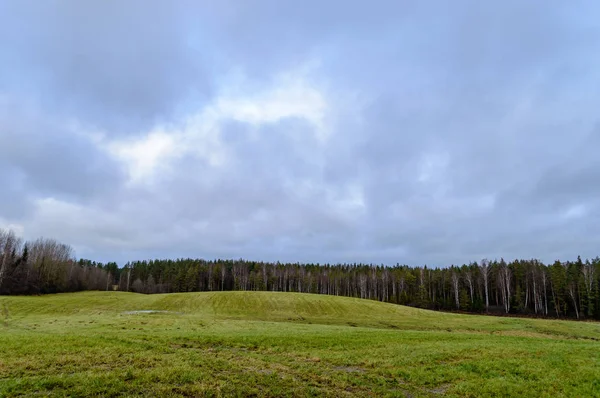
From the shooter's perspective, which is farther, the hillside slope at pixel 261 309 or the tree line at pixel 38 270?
the tree line at pixel 38 270

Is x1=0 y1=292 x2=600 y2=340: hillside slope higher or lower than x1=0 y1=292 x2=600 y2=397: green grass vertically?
lower

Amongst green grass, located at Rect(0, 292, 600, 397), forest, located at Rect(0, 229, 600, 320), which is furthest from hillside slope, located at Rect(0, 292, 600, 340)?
forest, located at Rect(0, 229, 600, 320)

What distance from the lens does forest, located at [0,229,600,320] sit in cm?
10462

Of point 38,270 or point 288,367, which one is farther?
point 38,270

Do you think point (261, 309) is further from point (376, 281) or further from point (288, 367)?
point (376, 281)

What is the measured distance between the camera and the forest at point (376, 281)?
105 meters

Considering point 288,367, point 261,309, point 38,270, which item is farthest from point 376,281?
point 288,367

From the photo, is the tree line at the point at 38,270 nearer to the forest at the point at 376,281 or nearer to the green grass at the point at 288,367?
the forest at the point at 376,281

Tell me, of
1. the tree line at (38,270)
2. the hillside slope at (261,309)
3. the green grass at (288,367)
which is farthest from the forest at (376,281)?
the green grass at (288,367)

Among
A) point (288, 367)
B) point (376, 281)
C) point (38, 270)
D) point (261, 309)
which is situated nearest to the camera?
point (288, 367)

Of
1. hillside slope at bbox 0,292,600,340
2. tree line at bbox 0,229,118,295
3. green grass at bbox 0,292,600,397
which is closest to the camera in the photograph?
green grass at bbox 0,292,600,397

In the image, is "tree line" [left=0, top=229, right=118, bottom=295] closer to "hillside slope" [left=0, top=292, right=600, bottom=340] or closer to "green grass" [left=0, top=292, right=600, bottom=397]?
"hillside slope" [left=0, top=292, right=600, bottom=340]

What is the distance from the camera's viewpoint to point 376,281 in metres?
160

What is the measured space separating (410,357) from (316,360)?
20.3 ft
